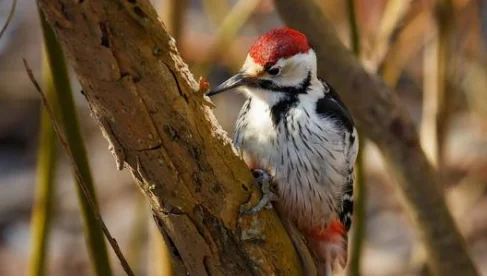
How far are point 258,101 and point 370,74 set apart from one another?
316 mm

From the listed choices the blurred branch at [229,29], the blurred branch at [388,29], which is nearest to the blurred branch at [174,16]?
the blurred branch at [229,29]

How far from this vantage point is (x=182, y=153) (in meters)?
1.20

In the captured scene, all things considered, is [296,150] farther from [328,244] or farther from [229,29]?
[229,29]

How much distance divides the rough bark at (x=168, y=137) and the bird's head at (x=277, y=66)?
0.66 feet

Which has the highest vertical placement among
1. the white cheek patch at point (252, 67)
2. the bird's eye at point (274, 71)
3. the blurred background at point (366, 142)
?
the white cheek patch at point (252, 67)

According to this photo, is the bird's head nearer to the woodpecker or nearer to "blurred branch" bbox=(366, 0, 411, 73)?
the woodpecker

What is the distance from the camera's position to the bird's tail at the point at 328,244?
5.78 ft

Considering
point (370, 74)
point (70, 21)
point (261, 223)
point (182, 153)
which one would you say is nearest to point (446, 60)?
point (370, 74)

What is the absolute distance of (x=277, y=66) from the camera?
1.54 meters

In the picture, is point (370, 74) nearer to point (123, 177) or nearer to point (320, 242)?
point (320, 242)

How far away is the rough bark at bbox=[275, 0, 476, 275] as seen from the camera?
5.90 ft

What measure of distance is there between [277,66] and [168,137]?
40 cm

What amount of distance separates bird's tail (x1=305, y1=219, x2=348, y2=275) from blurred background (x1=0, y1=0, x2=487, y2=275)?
258mm

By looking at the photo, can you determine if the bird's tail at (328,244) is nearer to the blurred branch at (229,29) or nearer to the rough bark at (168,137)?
the rough bark at (168,137)
